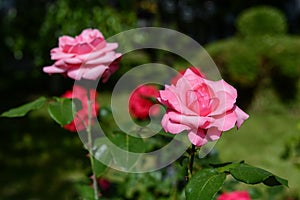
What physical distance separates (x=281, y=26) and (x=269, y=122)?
1.87m

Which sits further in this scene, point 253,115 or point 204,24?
point 204,24

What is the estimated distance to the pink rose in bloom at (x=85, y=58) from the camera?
4.10 ft

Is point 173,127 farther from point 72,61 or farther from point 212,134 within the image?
point 72,61

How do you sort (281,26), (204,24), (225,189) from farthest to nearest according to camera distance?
(204,24), (281,26), (225,189)

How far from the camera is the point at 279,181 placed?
1024mm

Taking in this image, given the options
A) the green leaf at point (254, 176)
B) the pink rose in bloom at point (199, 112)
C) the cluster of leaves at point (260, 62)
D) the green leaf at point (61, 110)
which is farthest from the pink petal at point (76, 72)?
the cluster of leaves at point (260, 62)

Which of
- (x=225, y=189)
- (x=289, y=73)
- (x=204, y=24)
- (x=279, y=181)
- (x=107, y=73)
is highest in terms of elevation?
(x=107, y=73)

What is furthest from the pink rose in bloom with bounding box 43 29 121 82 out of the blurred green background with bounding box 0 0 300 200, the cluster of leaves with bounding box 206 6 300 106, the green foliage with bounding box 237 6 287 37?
the green foliage with bounding box 237 6 287 37

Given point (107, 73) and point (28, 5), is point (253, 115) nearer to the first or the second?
point (28, 5)

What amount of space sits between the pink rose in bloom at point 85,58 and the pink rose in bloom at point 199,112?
0.94ft

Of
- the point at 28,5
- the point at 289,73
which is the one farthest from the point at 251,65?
the point at 28,5

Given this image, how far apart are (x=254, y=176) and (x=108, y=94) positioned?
7.91m

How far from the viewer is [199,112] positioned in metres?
0.99

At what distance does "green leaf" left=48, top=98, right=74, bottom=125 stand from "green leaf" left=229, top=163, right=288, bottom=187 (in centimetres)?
45
